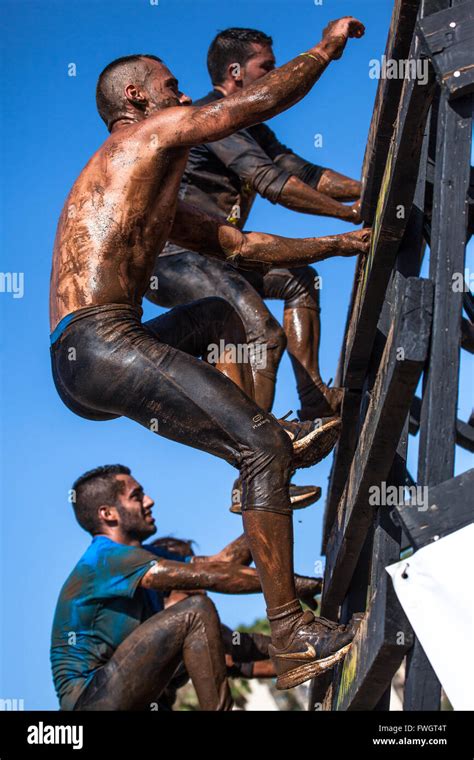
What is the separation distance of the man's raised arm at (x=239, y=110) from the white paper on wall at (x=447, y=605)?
1.99 meters

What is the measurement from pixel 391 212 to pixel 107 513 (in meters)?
4.17

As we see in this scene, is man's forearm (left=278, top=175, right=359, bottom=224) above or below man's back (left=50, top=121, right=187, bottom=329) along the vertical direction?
above

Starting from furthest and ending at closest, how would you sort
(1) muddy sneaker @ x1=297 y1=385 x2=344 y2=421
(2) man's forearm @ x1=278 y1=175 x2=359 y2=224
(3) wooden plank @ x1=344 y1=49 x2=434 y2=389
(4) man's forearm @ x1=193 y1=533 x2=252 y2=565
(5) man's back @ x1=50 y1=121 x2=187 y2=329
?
(4) man's forearm @ x1=193 y1=533 x2=252 y2=565 < (1) muddy sneaker @ x1=297 y1=385 x2=344 y2=421 < (2) man's forearm @ x1=278 y1=175 x2=359 y2=224 < (5) man's back @ x1=50 y1=121 x2=187 y2=329 < (3) wooden plank @ x1=344 y1=49 x2=434 y2=389

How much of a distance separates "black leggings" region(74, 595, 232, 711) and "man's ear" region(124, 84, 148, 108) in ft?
10.3

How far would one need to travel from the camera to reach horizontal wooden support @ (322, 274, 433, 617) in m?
4.09

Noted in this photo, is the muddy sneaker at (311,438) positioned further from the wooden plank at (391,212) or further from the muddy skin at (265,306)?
the muddy skin at (265,306)

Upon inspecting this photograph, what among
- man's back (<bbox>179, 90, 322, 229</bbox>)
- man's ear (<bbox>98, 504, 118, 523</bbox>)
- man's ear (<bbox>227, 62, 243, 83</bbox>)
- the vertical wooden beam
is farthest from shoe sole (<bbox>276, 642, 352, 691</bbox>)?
man's ear (<bbox>98, 504, 118, 523</bbox>)

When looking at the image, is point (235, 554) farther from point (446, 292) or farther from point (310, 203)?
point (446, 292)

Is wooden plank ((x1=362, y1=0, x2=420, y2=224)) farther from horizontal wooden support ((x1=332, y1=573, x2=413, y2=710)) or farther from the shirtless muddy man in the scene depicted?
horizontal wooden support ((x1=332, y1=573, x2=413, y2=710))

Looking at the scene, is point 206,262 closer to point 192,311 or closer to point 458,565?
point 192,311

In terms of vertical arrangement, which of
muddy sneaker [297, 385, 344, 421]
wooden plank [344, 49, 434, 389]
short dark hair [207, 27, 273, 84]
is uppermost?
short dark hair [207, 27, 273, 84]
